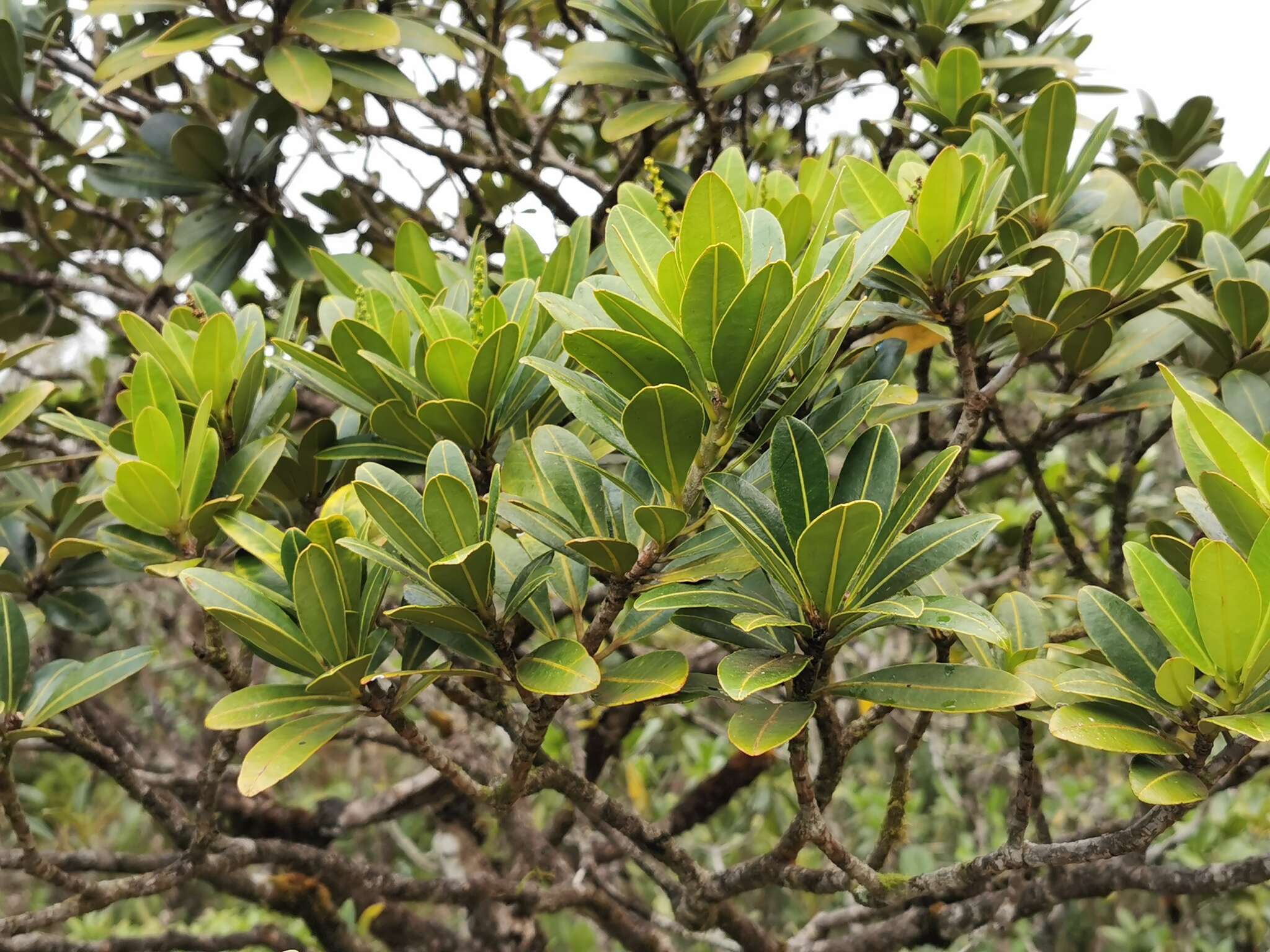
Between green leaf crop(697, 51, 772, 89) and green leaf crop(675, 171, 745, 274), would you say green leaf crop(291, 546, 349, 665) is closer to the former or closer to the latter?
green leaf crop(675, 171, 745, 274)

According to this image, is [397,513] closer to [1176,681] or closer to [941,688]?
[941,688]

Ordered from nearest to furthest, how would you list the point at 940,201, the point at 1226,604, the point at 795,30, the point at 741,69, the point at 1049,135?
the point at 1226,604 < the point at 940,201 < the point at 1049,135 < the point at 741,69 < the point at 795,30

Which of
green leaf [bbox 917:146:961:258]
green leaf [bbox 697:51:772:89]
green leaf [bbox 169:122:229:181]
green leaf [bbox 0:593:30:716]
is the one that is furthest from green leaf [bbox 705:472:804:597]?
green leaf [bbox 169:122:229:181]

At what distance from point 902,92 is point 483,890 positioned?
63.3 inches

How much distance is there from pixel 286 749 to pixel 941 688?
0.56 m

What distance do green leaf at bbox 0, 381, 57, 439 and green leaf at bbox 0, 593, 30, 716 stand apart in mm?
214

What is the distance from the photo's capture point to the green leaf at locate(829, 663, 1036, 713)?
0.74 m

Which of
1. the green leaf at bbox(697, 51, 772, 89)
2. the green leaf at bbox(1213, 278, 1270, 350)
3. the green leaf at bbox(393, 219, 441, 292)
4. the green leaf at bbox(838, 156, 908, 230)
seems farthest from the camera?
the green leaf at bbox(697, 51, 772, 89)

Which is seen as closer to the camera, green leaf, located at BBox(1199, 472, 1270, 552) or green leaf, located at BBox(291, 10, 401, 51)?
green leaf, located at BBox(1199, 472, 1270, 552)

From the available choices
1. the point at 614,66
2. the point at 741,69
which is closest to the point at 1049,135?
the point at 741,69

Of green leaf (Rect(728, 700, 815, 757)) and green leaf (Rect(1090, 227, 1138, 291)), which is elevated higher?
green leaf (Rect(1090, 227, 1138, 291))

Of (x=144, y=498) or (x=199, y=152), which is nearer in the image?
(x=144, y=498)

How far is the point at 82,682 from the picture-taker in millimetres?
→ 1060

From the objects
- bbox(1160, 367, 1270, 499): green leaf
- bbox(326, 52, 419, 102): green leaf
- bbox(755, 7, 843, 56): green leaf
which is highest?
bbox(755, 7, 843, 56): green leaf
